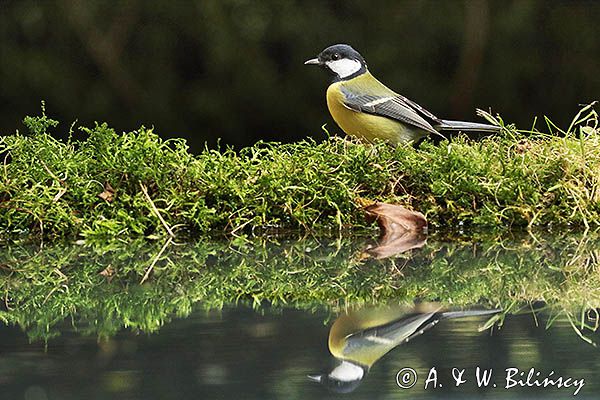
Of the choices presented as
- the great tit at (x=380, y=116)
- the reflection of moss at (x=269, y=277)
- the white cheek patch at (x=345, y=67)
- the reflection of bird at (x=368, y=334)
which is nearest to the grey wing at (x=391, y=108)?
the great tit at (x=380, y=116)

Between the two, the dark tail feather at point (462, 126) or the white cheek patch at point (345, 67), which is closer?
the dark tail feather at point (462, 126)

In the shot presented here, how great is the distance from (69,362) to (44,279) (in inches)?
23.9

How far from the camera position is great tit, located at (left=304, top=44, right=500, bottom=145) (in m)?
2.63

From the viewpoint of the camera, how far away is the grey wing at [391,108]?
A: 2623 millimetres

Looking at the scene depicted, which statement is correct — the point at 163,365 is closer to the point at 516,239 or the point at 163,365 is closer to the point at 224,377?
the point at 224,377

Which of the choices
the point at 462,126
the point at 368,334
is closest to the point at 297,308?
the point at 368,334

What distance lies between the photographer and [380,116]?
8.64ft

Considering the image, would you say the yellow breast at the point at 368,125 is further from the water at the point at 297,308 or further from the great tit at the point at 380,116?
the water at the point at 297,308

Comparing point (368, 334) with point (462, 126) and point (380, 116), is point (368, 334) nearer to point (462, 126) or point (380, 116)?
point (380, 116)

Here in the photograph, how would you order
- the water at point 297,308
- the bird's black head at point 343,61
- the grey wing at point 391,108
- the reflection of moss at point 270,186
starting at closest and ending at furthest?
the water at point 297,308 → the reflection of moss at point 270,186 → the grey wing at point 391,108 → the bird's black head at point 343,61

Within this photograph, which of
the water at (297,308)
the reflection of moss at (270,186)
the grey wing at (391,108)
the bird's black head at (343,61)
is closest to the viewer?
the water at (297,308)

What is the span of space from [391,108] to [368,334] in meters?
1.56

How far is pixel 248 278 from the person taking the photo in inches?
61.4

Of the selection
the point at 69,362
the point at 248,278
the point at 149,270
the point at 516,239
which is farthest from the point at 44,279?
the point at 516,239
